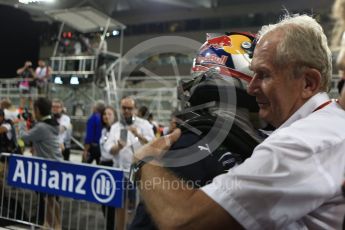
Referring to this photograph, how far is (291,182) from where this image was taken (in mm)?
868

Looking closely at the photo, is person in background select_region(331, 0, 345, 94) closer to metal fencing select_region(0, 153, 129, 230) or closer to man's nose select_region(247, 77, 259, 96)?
man's nose select_region(247, 77, 259, 96)

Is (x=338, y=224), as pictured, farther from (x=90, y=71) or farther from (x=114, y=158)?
(x=90, y=71)

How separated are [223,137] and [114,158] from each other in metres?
3.74

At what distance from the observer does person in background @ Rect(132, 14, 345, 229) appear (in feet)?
2.86

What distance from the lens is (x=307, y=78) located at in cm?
107

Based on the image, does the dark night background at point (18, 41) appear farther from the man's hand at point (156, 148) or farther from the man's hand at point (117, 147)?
the man's hand at point (156, 148)

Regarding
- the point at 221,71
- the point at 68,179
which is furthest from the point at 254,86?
the point at 68,179

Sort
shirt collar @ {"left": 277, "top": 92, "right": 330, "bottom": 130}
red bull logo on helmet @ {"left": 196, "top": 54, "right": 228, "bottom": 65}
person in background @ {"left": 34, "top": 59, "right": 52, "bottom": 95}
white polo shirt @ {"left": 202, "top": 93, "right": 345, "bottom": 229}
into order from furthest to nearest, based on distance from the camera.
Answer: person in background @ {"left": 34, "top": 59, "right": 52, "bottom": 95}
red bull logo on helmet @ {"left": 196, "top": 54, "right": 228, "bottom": 65}
shirt collar @ {"left": 277, "top": 92, "right": 330, "bottom": 130}
white polo shirt @ {"left": 202, "top": 93, "right": 345, "bottom": 229}

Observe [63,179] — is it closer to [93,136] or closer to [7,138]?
[7,138]

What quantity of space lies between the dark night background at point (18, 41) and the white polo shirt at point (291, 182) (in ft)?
40.6

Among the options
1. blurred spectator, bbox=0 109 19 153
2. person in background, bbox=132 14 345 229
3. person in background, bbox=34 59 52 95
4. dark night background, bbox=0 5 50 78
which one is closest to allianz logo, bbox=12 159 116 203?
blurred spectator, bbox=0 109 19 153

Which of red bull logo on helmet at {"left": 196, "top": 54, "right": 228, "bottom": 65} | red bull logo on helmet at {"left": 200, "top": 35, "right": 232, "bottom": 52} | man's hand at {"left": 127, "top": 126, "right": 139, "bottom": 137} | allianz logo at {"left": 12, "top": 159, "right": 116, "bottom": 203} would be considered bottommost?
allianz logo at {"left": 12, "top": 159, "right": 116, "bottom": 203}

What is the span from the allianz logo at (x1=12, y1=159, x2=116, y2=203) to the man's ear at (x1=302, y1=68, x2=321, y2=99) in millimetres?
2686

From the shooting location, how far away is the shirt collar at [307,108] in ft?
3.41
